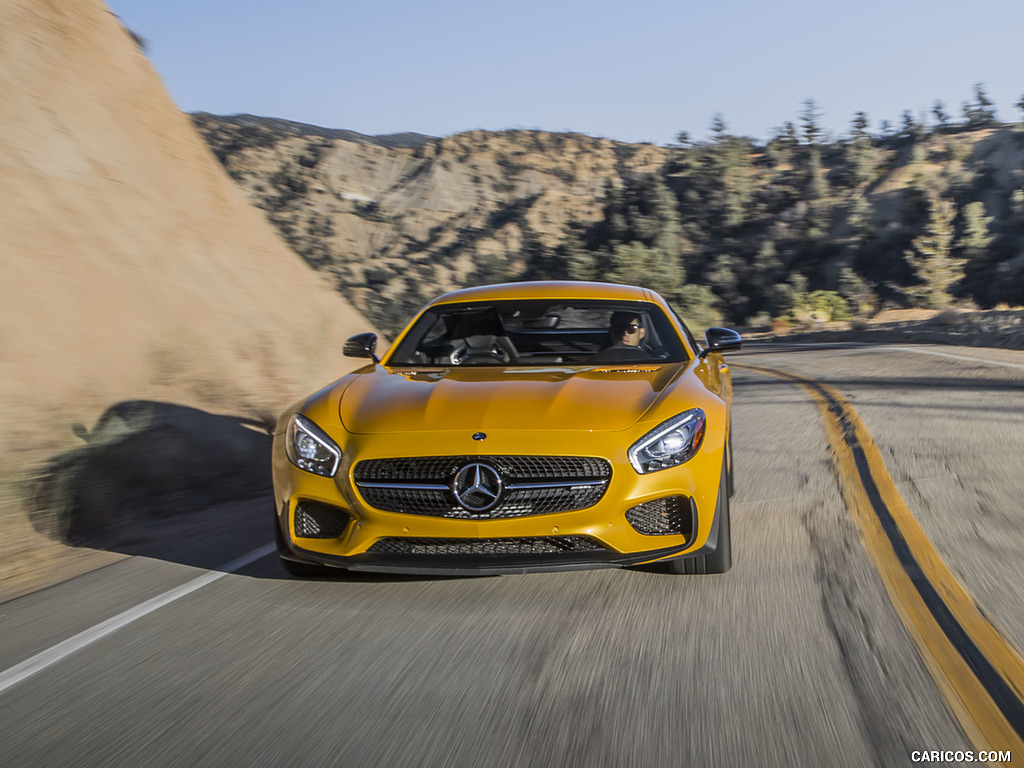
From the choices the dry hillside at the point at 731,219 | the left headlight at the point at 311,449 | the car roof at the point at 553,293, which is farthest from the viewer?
the dry hillside at the point at 731,219

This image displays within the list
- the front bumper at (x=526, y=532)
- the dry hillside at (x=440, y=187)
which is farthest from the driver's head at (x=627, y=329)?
the dry hillside at (x=440, y=187)

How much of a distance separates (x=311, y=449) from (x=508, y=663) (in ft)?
4.81

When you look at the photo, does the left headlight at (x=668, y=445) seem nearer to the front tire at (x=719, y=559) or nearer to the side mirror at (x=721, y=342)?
the front tire at (x=719, y=559)

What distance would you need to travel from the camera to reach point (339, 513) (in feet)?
14.2

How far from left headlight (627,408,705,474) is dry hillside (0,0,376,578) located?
3.69 metres

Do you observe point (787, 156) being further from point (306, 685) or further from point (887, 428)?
point (306, 685)

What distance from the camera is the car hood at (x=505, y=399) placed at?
433 centimetres

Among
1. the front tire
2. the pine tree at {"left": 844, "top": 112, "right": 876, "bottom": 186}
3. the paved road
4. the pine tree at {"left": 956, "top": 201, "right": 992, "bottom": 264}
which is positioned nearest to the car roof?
the paved road

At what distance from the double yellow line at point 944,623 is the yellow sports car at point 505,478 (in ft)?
2.79

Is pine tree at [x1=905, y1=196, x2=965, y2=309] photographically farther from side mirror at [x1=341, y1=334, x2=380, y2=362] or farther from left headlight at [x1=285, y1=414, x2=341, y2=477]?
left headlight at [x1=285, y1=414, x2=341, y2=477]

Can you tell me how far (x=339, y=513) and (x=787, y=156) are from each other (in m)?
78.6

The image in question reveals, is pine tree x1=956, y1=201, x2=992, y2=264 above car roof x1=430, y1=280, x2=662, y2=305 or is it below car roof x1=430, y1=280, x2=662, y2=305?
below

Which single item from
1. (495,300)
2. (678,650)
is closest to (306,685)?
(678,650)

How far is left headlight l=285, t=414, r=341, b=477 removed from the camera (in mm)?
4375
